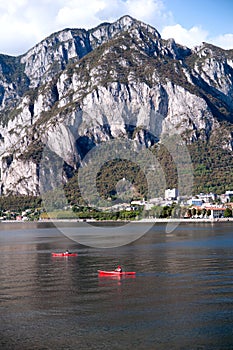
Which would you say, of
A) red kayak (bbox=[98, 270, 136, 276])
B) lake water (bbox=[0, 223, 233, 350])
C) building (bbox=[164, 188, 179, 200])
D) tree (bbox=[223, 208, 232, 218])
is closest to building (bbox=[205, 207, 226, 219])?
tree (bbox=[223, 208, 232, 218])

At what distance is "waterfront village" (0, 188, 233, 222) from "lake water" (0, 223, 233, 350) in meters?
107

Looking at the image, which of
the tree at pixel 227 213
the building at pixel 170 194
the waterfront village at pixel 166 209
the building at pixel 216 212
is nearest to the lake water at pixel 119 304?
the tree at pixel 227 213

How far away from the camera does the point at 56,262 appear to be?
59.0 metres

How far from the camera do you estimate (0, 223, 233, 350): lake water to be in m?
29.3

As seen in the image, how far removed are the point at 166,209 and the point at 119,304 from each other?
13109 centimetres

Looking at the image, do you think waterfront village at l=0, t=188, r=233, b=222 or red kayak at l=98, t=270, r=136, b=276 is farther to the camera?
waterfront village at l=0, t=188, r=233, b=222

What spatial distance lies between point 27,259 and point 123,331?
33.2 meters

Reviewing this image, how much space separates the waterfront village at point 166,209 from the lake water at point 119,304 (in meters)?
107

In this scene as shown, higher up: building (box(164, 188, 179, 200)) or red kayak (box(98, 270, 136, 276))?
building (box(164, 188, 179, 200))

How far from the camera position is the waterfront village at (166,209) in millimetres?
165625

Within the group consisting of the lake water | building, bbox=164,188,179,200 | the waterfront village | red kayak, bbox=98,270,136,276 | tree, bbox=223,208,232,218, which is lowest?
the lake water

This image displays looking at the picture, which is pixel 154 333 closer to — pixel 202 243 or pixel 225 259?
pixel 225 259

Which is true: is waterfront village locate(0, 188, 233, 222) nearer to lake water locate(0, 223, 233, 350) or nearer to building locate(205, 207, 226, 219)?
building locate(205, 207, 226, 219)

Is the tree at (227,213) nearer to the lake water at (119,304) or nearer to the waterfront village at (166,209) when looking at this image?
the waterfront village at (166,209)
